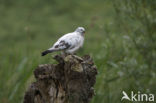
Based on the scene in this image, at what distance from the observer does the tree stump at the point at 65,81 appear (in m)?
3.28

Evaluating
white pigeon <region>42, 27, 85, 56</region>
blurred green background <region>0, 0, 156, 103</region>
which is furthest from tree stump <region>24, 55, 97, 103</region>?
blurred green background <region>0, 0, 156, 103</region>

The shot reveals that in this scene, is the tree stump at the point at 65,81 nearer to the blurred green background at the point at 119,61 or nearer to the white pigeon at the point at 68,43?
the white pigeon at the point at 68,43

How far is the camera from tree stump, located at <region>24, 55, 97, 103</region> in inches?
129


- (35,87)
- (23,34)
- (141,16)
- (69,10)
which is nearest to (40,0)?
(69,10)

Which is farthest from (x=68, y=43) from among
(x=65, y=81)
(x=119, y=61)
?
(x=119, y=61)

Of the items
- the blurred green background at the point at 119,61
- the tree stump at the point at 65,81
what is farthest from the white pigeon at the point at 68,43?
the blurred green background at the point at 119,61

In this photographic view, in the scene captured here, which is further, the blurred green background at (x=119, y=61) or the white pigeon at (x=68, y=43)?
the blurred green background at (x=119, y=61)

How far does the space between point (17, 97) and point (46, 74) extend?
1904 millimetres

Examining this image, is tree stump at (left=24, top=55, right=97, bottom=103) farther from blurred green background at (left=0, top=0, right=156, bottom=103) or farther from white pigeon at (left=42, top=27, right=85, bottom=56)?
blurred green background at (left=0, top=0, right=156, bottom=103)

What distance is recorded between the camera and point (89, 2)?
456 inches

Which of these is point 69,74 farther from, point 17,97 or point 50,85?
point 17,97

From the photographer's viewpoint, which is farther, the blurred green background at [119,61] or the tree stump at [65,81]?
the blurred green background at [119,61]

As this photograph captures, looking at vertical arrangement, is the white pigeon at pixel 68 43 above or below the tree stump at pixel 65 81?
above

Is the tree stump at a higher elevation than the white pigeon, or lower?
lower
